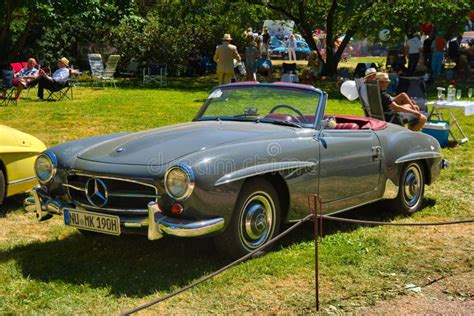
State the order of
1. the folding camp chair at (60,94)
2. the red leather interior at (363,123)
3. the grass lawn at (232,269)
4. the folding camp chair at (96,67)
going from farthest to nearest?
1. the folding camp chair at (96,67)
2. the folding camp chair at (60,94)
3. the red leather interior at (363,123)
4. the grass lawn at (232,269)

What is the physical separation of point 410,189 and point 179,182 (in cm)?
290

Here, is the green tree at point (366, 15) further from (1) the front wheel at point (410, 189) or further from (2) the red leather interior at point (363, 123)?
(1) the front wheel at point (410, 189)

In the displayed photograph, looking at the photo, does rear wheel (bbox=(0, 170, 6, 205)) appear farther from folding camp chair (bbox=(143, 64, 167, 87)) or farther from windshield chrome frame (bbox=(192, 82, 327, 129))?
folding camp chair (bbox=(143, 64, 167, 87))

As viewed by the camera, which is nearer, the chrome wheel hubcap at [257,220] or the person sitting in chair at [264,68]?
the chrome wheel hubcap at [257,220]

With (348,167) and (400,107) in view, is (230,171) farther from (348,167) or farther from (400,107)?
(400,107)

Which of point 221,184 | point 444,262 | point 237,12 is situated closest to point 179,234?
point 221,184

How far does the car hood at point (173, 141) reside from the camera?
184 inches

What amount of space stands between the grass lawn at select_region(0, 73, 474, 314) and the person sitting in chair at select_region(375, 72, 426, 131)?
2.75m

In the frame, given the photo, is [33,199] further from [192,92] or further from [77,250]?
[192,92]

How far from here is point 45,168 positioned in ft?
16.7

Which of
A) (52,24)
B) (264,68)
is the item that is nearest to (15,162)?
(264,68)

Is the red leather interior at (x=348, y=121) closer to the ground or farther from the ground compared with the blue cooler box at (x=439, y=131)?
farther from the ground

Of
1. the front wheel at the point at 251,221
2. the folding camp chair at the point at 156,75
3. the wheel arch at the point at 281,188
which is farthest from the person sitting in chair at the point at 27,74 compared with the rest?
the front wheel at the point at 251,221

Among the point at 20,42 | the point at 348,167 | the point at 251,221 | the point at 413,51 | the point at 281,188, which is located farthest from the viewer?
the point at 20,42
